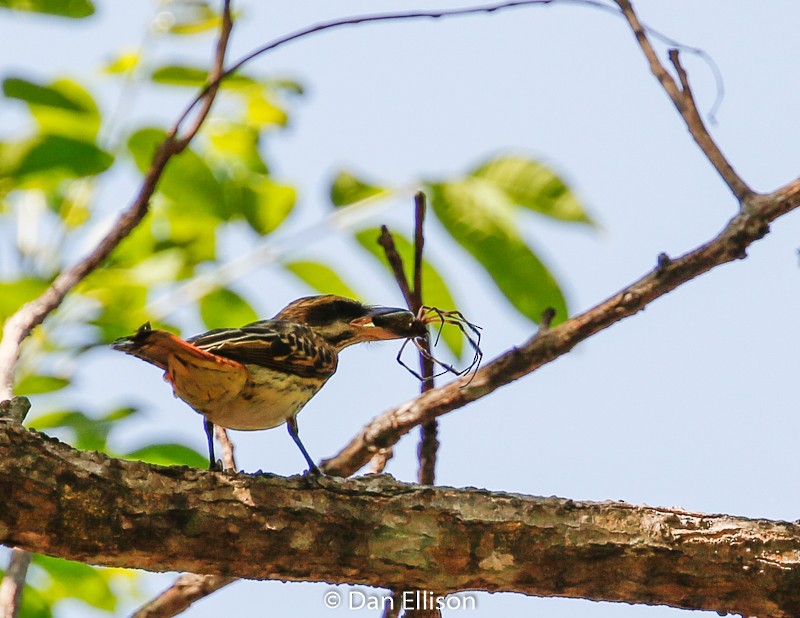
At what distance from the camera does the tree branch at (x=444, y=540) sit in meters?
2.69

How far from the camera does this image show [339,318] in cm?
424

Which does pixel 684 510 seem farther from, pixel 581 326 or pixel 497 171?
pixel 497 171

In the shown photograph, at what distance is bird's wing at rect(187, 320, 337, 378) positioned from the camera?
11.0 feet

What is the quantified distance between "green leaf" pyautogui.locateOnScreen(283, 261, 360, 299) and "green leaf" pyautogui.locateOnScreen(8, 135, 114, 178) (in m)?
0.76

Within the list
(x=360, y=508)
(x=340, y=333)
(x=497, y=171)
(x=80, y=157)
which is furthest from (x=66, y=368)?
(x=497, y=171)

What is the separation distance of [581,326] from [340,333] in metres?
1.23

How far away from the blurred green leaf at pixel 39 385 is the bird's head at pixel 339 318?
1.04m

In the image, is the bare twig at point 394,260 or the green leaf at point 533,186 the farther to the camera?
the green leaf at point 533,186

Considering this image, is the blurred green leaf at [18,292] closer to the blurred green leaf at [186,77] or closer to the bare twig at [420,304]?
the blurred green leaf at [186,77]

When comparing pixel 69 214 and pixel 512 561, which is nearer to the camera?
pixel 512 561

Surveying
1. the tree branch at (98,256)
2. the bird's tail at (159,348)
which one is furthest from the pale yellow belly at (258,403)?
the tree branch at (98,256)

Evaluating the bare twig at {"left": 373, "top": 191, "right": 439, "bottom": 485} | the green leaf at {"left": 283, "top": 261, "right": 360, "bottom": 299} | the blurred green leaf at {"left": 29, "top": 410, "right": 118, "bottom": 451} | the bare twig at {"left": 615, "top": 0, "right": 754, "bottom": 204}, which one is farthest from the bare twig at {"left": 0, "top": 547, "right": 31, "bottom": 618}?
the bare twig at {"left": 615, "top": 0, "right": 754, "bottom": 204}

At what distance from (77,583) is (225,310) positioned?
1131mm

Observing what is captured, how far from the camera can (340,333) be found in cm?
421
